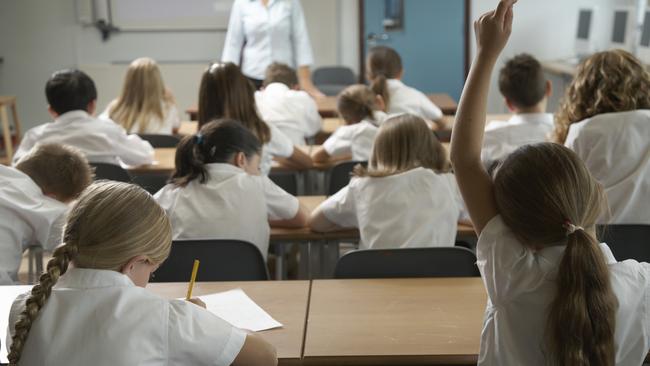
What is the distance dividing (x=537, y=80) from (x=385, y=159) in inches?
50.2

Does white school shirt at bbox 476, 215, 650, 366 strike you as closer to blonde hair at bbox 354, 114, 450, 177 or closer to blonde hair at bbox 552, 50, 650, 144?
blonde hair at bbox 354, 114, 450, 177

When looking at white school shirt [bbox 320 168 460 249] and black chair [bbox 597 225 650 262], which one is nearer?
black chair [bbox 597 225 650 262]

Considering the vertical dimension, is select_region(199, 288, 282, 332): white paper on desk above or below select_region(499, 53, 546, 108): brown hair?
below

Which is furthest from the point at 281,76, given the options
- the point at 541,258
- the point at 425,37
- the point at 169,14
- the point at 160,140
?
the point at 541,258

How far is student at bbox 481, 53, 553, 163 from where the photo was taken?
3.74m

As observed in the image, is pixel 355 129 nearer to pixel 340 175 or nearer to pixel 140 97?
pixel 340 175

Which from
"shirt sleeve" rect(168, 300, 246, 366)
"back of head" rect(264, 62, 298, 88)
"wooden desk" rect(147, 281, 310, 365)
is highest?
"shirt sleeve" rect(168, 300, 246, 366)

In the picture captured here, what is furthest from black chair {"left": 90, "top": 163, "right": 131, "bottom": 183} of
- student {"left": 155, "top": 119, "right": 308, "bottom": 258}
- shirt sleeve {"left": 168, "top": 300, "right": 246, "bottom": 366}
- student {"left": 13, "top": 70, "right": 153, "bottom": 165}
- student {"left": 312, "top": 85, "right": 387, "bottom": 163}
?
shirt sleeve {"left": 168, "top": 300, "right": 246, "bottom": 366}

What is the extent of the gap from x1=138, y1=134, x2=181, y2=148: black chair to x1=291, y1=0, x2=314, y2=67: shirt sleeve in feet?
7.40

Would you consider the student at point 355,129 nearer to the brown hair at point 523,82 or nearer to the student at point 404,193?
the brown hair at point 523,82

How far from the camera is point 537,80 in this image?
3.74 meters

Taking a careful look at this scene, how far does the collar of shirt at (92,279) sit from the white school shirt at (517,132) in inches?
102

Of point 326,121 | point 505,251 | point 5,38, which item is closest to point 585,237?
point 505,251

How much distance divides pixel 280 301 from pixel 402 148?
888 mm
